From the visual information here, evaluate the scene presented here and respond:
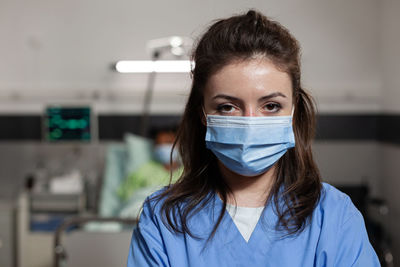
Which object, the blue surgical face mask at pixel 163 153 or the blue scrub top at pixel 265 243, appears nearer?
the blue scrub top at pixel 265 243

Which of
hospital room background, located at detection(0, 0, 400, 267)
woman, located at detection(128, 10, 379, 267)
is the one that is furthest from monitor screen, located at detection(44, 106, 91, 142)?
woman, located at detection(128, 10, 379, 267)

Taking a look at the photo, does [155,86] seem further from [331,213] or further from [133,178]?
[331,213]

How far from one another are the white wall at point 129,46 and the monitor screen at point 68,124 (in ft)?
0.31

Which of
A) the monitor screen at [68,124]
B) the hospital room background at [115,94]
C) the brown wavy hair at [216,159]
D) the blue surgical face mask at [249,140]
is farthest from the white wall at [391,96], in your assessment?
the blue surgical face mask at [249,140]

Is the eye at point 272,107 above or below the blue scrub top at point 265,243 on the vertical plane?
above

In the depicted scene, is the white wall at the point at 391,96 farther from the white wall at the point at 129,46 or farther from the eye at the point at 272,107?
the eye at the point at 272,107

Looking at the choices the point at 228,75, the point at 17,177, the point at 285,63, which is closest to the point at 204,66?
the point at 228,75

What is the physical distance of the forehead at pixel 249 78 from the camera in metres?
1.23

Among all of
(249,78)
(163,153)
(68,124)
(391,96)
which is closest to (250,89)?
(249,78)

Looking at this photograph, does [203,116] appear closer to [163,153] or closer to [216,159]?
[216,159]

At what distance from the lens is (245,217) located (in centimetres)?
137

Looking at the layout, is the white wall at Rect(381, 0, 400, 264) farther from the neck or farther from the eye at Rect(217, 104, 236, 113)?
the eye at Rect(217, 104, 236, 113)

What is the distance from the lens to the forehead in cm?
123

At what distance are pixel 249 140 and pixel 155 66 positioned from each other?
2.62m
